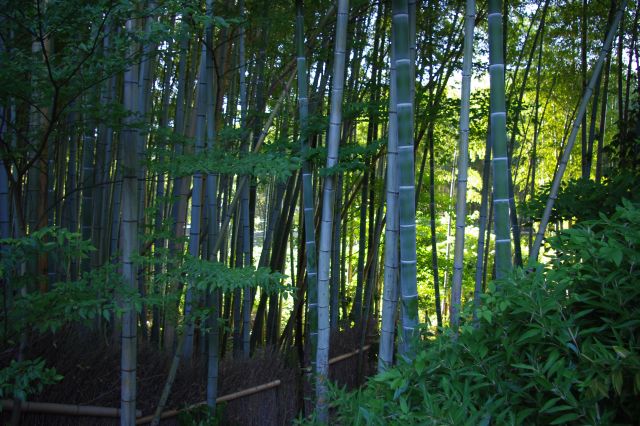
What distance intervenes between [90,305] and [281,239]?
2843mm

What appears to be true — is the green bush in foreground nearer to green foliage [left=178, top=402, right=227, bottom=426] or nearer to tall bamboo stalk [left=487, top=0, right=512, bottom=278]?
tall bamboo stalk [left=487, top=0, right=512, bottom=278]

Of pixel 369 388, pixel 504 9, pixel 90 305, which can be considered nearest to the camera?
pixel 369 388

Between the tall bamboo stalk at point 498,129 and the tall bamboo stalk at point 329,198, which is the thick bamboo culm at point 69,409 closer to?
the tall bamboo stalk at point 329,198

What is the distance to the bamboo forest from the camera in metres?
1.41

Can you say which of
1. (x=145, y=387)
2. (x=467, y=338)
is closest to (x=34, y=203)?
(x=145, y=387)

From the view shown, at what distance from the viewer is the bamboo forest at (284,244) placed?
1.41 m

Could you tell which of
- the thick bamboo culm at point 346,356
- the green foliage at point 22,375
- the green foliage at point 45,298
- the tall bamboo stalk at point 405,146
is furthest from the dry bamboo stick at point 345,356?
the green foliage at point 22,375

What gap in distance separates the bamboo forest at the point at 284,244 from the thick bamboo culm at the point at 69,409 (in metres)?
0.01

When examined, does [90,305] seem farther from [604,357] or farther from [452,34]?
[452,34]

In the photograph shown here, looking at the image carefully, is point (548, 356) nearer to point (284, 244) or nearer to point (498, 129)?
point (498, 129)

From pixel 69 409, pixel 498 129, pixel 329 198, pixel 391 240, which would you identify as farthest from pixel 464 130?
pixel 69 409

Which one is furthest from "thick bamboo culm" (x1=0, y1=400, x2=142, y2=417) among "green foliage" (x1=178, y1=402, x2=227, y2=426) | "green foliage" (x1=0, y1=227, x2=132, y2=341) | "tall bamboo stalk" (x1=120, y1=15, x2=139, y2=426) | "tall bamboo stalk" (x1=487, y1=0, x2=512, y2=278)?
"tall bamboo stalk" (x1=487, y1=0, x2=512, y2=278)

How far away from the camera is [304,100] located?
3.27 m

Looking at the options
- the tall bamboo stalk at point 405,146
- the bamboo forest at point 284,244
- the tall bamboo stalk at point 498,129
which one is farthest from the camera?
the tall bamboo stalk at point 405,146
